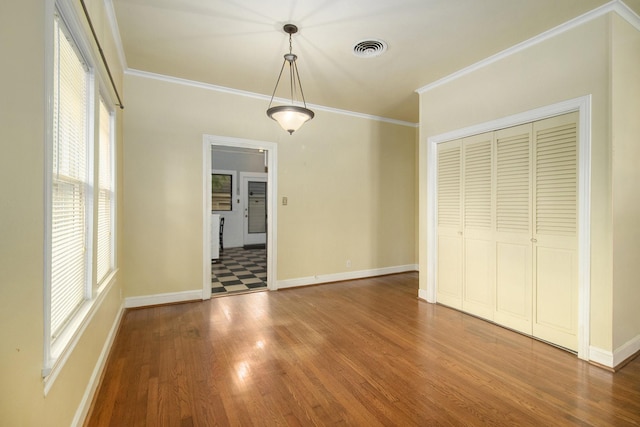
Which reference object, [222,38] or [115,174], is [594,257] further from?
[115,174]

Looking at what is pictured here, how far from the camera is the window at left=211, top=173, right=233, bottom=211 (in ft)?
26.4

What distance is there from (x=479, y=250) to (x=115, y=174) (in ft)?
12.8

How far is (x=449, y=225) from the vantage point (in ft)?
12.4

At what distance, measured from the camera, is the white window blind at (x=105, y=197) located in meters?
2.50

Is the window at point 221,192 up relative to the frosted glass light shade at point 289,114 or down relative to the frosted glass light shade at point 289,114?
down

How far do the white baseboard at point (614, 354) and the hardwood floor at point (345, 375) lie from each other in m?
0.07

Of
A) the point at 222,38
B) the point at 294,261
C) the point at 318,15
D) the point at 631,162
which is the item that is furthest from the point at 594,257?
the point at 222,38

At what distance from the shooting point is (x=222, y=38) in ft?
9.57

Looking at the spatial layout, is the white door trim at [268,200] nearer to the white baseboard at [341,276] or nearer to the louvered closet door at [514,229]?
the white baseboard at [341,276]

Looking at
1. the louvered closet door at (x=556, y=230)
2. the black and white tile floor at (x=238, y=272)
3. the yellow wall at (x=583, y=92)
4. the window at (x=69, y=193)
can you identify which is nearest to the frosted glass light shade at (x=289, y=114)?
the window at (x=69, y=193)

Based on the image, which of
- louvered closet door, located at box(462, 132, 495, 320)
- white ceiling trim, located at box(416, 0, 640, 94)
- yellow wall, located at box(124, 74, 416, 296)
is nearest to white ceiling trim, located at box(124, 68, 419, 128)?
yellow wall, located at box(124, 74, 416, 296)

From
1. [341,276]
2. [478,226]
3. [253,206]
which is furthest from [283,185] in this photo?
[253,206]

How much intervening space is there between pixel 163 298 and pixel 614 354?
4417mm

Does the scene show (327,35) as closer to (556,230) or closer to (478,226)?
(478,226)
